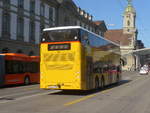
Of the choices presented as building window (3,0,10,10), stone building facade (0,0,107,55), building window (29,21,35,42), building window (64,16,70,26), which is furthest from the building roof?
building window (3,0,10,10)

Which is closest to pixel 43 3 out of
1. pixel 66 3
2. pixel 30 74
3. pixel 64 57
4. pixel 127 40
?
pixel 66 3

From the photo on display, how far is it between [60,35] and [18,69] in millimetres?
10132

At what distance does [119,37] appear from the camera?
150 metres

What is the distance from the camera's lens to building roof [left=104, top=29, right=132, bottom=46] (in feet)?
474

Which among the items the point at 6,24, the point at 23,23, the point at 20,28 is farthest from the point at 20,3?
the point at 6,24

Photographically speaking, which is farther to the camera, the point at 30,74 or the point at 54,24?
the point at 54,24

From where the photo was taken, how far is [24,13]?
4425 centimetres

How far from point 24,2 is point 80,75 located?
98.7 feet

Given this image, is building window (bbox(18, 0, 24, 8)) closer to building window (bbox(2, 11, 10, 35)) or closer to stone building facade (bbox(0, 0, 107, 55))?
stone building facade (bbox(0, 0, 107, 55))

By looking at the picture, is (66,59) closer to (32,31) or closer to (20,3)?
(20,3)

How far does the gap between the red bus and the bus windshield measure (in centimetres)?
765

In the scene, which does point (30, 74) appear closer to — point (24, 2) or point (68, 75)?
point (68, 75)

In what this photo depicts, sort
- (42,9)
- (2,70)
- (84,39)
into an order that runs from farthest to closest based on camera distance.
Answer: (42,9) < (2,70) < (84,39)

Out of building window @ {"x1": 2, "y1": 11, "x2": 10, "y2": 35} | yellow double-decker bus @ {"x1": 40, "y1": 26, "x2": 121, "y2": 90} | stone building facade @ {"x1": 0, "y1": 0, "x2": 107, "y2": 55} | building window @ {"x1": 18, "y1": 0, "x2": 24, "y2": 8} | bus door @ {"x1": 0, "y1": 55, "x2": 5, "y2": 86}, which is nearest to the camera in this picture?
yellow double-decker bus @ {"x1": 40, "y1": 26, "x2": 121, "y2": 90}
